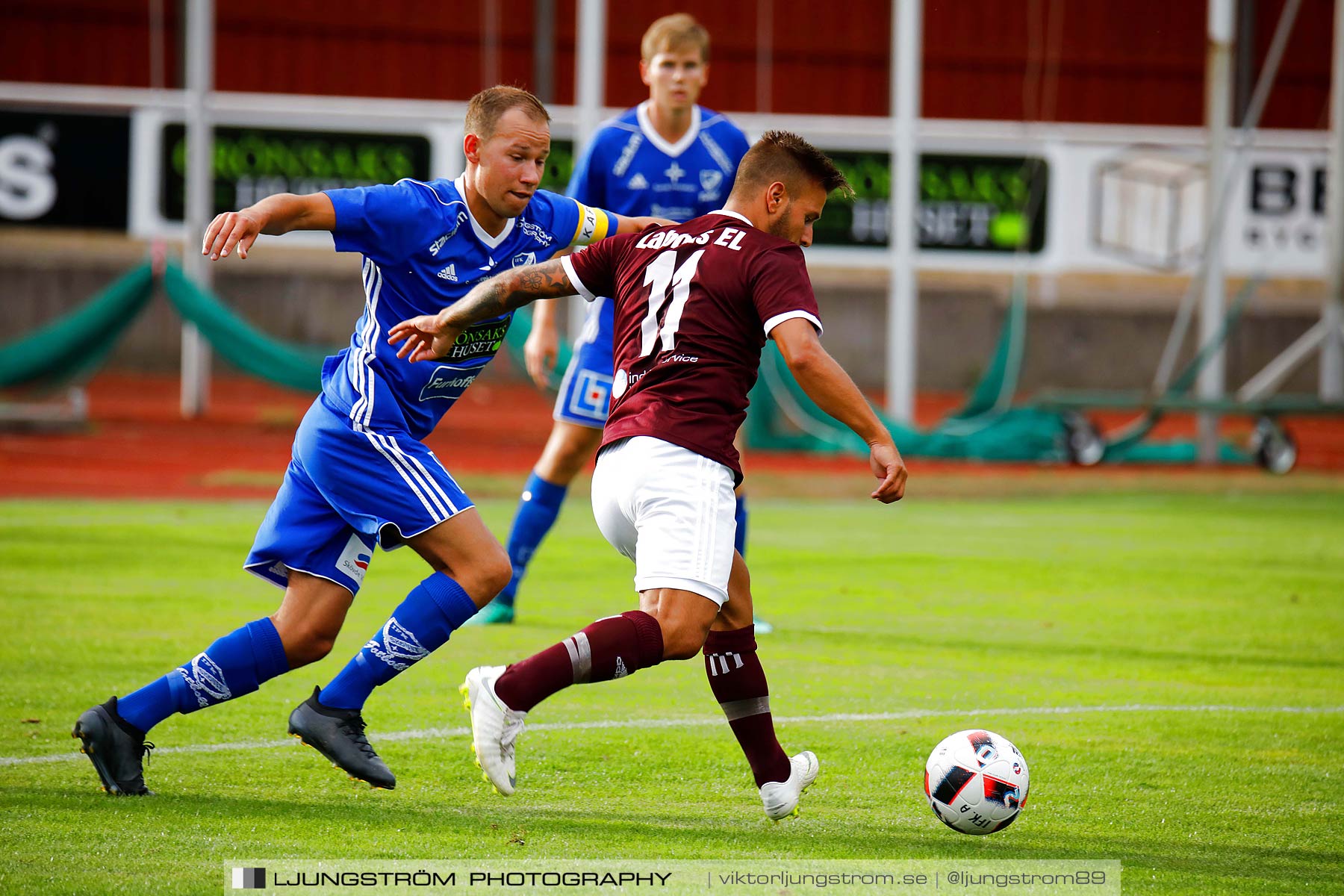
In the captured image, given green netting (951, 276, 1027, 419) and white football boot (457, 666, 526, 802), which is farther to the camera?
green netting (951, 276, 1027, 419)

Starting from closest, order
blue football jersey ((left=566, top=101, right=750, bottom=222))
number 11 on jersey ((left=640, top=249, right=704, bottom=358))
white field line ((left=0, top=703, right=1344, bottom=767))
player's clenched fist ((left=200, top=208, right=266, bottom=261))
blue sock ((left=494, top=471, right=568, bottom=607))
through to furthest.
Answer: player's clenched fist ((left=200, top=208, right=266, bottom=261)), number 11 on jersey ((left=640, top=249, right=704, bottom=358)), white field line ((left=0, top=703, right=1344, bottom=767)), blue sock ((left=494, top=471, right=568, bottom=607)), blue football jersey ((left=566, top=101, right=750, bottom=222))

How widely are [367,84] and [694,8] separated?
6.20 meters

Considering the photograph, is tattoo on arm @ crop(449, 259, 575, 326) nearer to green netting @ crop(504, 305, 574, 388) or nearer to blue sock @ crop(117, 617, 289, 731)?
Result: blue sock @ crop(117, 617, 289, 731)

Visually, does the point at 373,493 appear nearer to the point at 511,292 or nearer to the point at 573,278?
the point at 511,292

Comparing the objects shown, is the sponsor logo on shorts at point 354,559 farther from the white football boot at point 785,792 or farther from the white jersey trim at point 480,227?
the white football boot at point 785,792

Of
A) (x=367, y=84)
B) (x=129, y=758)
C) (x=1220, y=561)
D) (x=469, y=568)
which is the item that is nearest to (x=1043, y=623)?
(x=1220, y=561)

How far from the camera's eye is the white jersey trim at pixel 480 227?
15.2 ft

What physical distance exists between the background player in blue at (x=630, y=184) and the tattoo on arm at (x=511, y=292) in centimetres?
256

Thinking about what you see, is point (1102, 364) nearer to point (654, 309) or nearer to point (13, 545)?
point (13, 545)

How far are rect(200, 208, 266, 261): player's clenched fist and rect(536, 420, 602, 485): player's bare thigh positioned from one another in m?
2.95

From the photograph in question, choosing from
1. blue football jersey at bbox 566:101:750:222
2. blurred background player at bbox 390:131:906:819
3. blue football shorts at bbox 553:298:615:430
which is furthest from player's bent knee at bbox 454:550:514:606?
blue football jersey at bbox 566:101:750:222

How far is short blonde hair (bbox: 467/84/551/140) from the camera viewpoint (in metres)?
4.55

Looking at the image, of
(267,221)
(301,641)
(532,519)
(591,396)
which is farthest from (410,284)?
(532,519)

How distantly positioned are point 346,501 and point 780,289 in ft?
4.49
